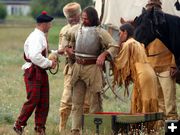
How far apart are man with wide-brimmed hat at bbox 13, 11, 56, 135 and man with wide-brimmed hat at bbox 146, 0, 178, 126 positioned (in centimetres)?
160

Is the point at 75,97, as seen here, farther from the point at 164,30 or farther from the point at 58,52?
the point at 164,30

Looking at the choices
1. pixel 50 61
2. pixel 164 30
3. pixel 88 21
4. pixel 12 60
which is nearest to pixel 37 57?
pixel 50 61

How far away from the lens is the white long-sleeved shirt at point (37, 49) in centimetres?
1002

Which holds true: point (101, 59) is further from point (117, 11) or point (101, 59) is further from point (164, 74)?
point (117, 11)

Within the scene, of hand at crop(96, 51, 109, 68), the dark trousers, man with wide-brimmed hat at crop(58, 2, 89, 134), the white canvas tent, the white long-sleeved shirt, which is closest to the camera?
hand at crop(96, 51, 109, 68)

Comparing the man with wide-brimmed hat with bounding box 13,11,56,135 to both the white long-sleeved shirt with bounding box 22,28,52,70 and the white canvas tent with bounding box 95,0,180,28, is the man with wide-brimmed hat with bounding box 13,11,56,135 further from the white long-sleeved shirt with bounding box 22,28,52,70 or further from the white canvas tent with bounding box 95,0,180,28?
the white canvas tent with bounding box 95,0,180,28

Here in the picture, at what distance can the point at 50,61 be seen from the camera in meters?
10.1

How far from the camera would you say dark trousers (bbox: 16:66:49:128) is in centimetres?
1017

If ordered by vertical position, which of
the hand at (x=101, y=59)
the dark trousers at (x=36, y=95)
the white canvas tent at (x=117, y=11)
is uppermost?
the white canvas tent at (x=117, y=11)

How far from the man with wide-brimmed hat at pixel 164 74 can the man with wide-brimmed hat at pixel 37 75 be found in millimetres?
1597

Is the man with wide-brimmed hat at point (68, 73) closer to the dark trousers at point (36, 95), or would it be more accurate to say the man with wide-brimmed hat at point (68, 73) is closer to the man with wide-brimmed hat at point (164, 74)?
the dark trousers at point (36, 95)

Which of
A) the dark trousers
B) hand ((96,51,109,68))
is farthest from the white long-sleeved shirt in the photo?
hand ((96,51,109,68))

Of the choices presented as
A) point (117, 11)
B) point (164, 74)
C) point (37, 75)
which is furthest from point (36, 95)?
point (117, 11)

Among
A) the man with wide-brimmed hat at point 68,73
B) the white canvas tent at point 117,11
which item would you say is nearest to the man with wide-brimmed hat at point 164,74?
the man with wide-brimmed hat at point 68,73
